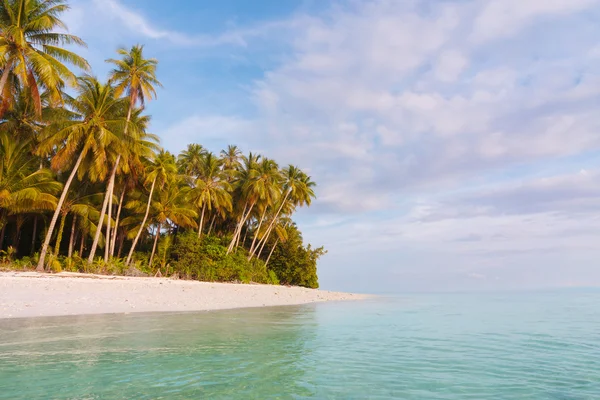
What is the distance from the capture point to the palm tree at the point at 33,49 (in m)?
18.9

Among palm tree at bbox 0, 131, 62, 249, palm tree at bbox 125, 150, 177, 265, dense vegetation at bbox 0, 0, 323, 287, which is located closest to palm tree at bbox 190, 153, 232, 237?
dense vegetation at bbox 0, 0, 323, 287

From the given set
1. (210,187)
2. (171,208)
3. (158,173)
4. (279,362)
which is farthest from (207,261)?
(279,362)

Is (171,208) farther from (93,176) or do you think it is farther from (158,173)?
(93,176)

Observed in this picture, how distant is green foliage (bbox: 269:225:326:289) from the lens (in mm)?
46062

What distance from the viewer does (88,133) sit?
23750 mm

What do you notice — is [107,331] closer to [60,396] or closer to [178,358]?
[178,358]

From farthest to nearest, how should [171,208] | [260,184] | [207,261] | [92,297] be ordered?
1. [260,184]
2. [207,261]
3. [171,208]
4. [92,297]

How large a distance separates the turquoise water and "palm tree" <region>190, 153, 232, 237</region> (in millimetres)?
23665

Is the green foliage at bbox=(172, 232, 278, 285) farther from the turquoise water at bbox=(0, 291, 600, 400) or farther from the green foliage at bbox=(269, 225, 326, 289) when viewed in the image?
the turquoise water at bbox=(0, 291, 600, 400)

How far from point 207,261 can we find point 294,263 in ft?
48.8

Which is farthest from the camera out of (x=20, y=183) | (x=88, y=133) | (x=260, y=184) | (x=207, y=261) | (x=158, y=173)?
(x=260, y=184)

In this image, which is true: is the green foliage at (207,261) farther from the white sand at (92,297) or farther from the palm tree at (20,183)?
the palm tree at (20,183)

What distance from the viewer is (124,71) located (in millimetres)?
28141

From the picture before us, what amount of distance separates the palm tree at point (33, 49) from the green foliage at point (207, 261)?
15359 millimetres
